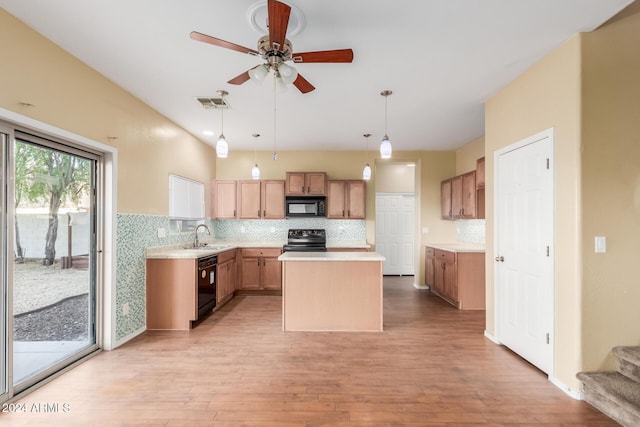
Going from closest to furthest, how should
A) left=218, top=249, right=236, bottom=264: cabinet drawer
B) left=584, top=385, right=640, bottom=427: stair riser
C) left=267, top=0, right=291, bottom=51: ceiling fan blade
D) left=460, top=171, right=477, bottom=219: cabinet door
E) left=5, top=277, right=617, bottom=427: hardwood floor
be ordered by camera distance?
left=267, top=0, right=291, bottom=51: ceiling fan blade → left=584, top=385, right=640, bottom=427: stair riser → left=5, top=277, right=617, bottom=427: hardwood floor → left=218, top=249, right=236, bottom=264: cabinet drawer → left=460, top=171, right=477, bottom=219: cabinet door

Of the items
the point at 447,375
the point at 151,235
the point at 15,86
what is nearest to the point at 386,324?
the point at 447,375

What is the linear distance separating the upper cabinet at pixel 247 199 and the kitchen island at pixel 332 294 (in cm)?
214

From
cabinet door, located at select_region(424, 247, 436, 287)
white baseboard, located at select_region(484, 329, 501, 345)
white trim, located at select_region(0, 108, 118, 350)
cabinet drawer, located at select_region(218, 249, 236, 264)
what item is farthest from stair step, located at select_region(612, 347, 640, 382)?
white trim, located at select_region(0, 108, 118, 350)

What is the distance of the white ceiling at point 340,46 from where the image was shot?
191cm

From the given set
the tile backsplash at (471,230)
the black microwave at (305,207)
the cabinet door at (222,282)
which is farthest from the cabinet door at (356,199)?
the cabinet door at (222,282)

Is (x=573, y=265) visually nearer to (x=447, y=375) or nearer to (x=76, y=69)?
(x=447, y=375)

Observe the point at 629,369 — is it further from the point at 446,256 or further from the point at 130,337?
the point at 130,337

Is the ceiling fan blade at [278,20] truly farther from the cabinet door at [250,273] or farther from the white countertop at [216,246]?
the cabinet door at [250,273]

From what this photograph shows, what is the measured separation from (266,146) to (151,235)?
8.53ft

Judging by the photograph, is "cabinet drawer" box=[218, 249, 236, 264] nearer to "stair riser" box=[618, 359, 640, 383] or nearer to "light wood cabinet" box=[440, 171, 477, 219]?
"light wood cabinet" box=[440, 171, 477, 219]

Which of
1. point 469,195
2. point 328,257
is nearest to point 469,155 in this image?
point 469,195

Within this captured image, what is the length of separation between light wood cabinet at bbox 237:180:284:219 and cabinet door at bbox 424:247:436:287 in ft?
9.22

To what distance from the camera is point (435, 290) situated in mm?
5242

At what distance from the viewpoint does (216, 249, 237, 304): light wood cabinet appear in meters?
4.32
